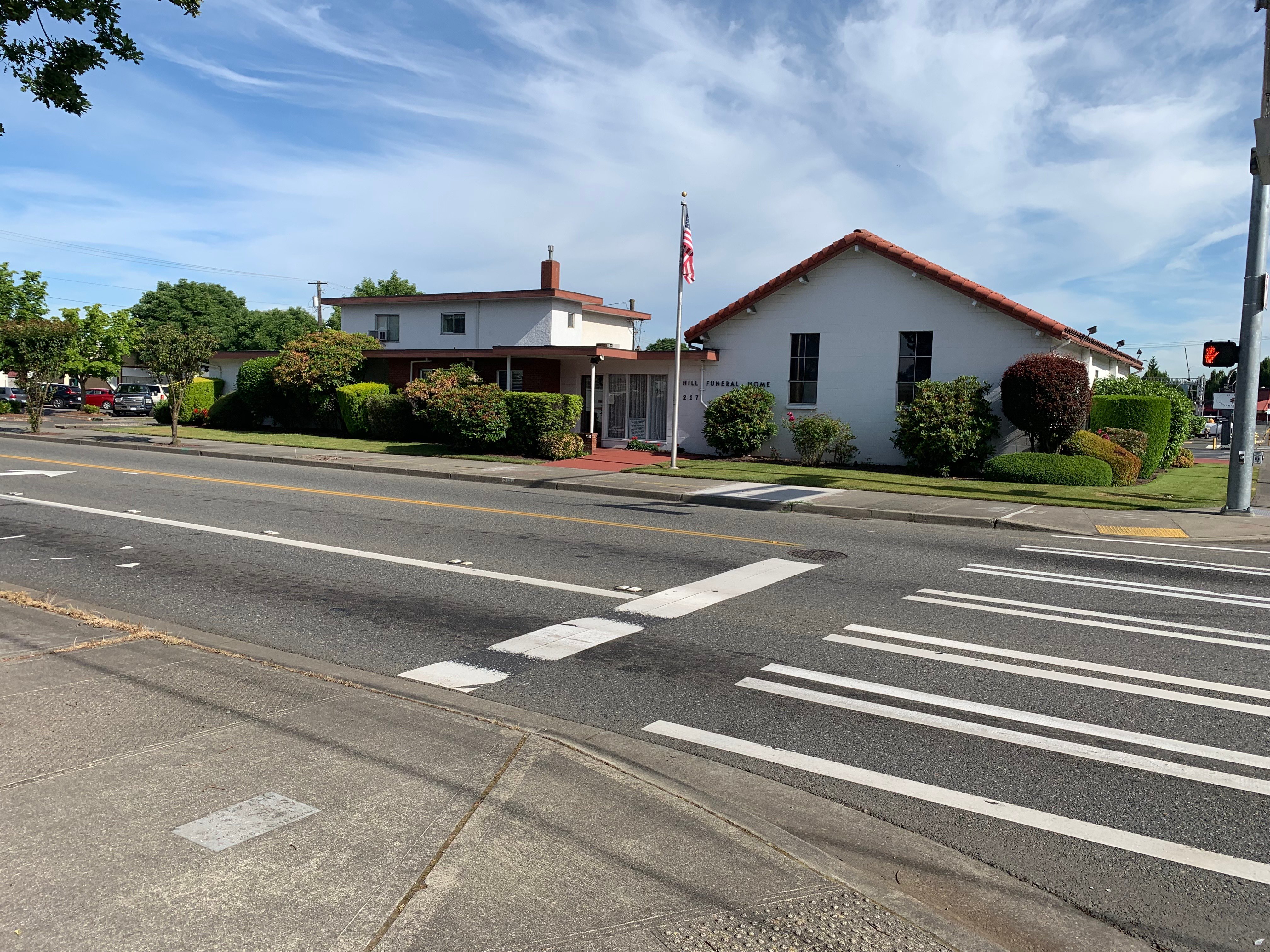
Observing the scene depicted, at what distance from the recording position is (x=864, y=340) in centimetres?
2355

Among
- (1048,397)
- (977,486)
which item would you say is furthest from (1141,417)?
(977,486)

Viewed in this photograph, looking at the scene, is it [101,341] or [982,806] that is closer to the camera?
[982,806]

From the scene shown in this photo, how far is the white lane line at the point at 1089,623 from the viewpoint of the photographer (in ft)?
24.2

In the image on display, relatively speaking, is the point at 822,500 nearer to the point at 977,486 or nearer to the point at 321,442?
the point at 977,486

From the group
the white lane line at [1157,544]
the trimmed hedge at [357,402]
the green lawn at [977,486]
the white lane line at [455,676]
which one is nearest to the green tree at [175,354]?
the trimmed hedge at [357,402]

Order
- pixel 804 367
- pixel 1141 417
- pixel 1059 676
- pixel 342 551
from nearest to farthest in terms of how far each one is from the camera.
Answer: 1. pixel 1059 676
2. pixel 342 551
3. pixel 1141 417
4. pixel 804 367

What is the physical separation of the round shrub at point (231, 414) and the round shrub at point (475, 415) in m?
12.9

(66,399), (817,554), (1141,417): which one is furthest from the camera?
(66,399)

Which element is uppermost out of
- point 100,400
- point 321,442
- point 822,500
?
point 100,400

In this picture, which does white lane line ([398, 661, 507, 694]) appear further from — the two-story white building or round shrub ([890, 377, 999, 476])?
the two-story white building

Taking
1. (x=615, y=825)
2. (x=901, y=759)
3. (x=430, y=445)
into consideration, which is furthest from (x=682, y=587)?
(x=430, y=445)

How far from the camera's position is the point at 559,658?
264 inches

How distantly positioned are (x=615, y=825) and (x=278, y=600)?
18.3ft

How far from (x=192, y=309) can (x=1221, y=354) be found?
80.2m
